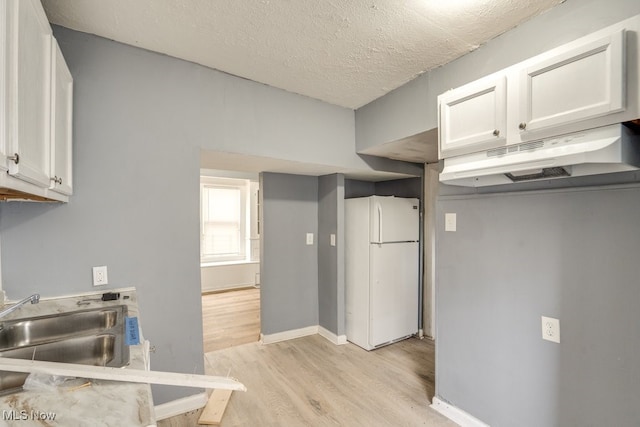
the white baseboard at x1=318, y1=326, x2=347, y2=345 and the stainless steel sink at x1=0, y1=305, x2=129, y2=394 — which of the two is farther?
the white baseboard at x1=318, y1=326, x2=347, y2=345

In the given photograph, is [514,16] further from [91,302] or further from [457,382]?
[91,302]

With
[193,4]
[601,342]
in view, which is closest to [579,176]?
[601,342]

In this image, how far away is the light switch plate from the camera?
2.07m

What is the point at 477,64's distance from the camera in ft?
6.15

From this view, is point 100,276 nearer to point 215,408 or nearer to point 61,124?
point 61,124

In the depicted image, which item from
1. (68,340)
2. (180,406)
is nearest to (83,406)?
(68,340)

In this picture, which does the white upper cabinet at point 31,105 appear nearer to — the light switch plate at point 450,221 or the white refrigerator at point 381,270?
the light switch plate at point 450,221

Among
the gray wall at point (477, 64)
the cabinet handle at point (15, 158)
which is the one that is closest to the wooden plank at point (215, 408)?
the cabinet handle at point (15, 158)

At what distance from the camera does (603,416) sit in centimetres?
141

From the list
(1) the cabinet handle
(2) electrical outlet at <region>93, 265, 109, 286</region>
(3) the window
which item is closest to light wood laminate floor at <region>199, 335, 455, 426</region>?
(2) electrical outlet at <region>93, 265, 109, 286</region>

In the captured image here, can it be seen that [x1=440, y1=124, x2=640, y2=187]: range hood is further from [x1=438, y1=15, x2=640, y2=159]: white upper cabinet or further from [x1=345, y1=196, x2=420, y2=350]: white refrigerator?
[x1=345, y1=196, x2=420, y2=350]: white refrigerator

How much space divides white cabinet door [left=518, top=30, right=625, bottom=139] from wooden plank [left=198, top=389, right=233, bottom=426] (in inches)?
102

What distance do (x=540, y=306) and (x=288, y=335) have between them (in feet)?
8.50

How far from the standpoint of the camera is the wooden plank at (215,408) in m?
1.98
